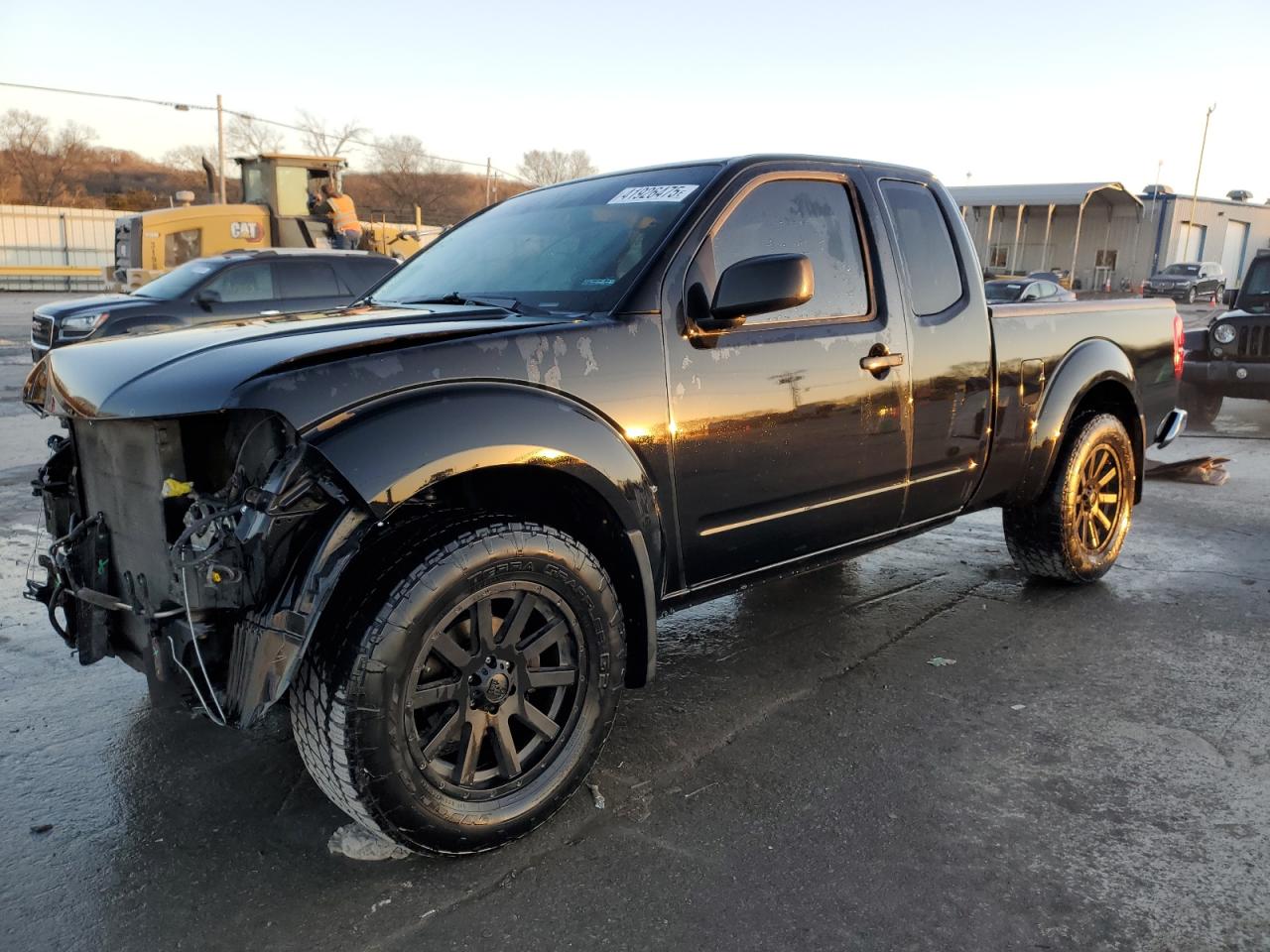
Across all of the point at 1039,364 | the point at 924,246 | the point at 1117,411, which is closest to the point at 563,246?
the point at 924,246

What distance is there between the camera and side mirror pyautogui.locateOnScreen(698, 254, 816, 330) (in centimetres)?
286

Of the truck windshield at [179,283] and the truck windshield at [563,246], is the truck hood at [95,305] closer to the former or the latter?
the truck windshield at [179,283]

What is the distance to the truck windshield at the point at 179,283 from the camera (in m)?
10.7

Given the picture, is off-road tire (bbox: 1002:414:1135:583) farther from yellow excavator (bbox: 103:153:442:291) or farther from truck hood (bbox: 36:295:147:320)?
yellow excavator (bbox: 103:153:442:291)

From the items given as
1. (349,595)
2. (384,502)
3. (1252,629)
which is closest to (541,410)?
(384,502)

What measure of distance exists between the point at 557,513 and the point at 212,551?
1007mm

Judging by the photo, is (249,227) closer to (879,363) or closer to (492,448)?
(879,363)

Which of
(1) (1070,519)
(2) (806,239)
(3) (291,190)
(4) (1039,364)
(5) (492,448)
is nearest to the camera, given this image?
(5) (492,448)

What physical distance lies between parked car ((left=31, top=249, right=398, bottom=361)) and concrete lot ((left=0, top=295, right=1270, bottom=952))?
698cm

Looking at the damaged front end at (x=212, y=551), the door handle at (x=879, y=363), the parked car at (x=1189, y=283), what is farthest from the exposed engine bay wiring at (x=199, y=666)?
the parked car at (x=1189, y=283)

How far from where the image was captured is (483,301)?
3.25 meters

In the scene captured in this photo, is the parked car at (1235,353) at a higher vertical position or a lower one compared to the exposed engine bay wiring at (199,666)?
higher

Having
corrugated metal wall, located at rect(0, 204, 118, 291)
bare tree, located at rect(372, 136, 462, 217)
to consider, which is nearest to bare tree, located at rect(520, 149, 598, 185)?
bare tree, located at rect(372, 136, 462, 217)

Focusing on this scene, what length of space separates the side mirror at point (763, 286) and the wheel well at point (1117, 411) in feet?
7.92
